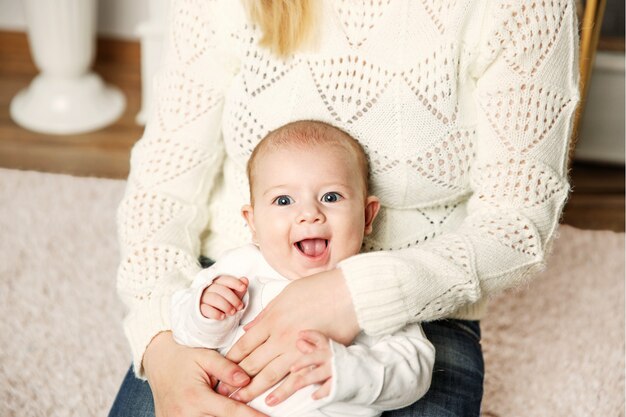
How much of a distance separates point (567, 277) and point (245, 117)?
1.08 m

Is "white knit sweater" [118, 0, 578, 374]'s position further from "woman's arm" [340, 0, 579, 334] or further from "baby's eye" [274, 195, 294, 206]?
"baby's eye" [274, 195, 294, 206]

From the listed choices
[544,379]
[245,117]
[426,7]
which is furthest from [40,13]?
[544,379]

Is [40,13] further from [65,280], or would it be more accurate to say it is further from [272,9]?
[272,9]

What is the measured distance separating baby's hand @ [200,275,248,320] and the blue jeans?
0.20 m

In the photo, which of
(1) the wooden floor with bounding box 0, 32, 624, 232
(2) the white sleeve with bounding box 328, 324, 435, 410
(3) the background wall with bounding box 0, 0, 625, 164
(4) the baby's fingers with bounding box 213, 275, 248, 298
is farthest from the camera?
(3) the background wall with bounding box 0, 0, 625, 164

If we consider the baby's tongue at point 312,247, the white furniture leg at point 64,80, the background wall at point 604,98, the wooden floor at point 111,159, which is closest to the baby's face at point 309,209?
the baby's tongue at point 312,247

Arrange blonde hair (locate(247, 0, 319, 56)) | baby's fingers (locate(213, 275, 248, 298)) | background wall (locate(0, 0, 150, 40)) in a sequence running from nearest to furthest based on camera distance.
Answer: baby's fingers (locate(213, 275, 248, 298))
blonde hair (locate(247, 0, 319, 56))
background wall (locate(0, 0, 150, 40))

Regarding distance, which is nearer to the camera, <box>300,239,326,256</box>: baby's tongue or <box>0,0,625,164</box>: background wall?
<box>300,239,326,256</box>: baby's tongue

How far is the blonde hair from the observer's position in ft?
3.56

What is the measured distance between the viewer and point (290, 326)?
0.95m

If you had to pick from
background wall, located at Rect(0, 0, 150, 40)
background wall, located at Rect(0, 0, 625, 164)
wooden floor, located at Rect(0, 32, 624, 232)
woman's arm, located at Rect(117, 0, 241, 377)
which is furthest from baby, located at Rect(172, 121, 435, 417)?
background wall, located at Rect(0, 0, 150, 40)

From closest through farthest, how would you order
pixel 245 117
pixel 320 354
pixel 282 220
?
pixel 320 354
pixel 282 220
pixel 245 117

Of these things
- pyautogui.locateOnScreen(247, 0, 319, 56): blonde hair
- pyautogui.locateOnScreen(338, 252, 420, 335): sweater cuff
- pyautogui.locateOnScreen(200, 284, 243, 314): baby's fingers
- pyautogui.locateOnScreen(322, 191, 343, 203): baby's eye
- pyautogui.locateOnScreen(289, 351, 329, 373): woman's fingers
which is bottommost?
pyautogui.locateOnScreen(289, 351, 329, 373): woman's fingers

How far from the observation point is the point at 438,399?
40.6 inches
